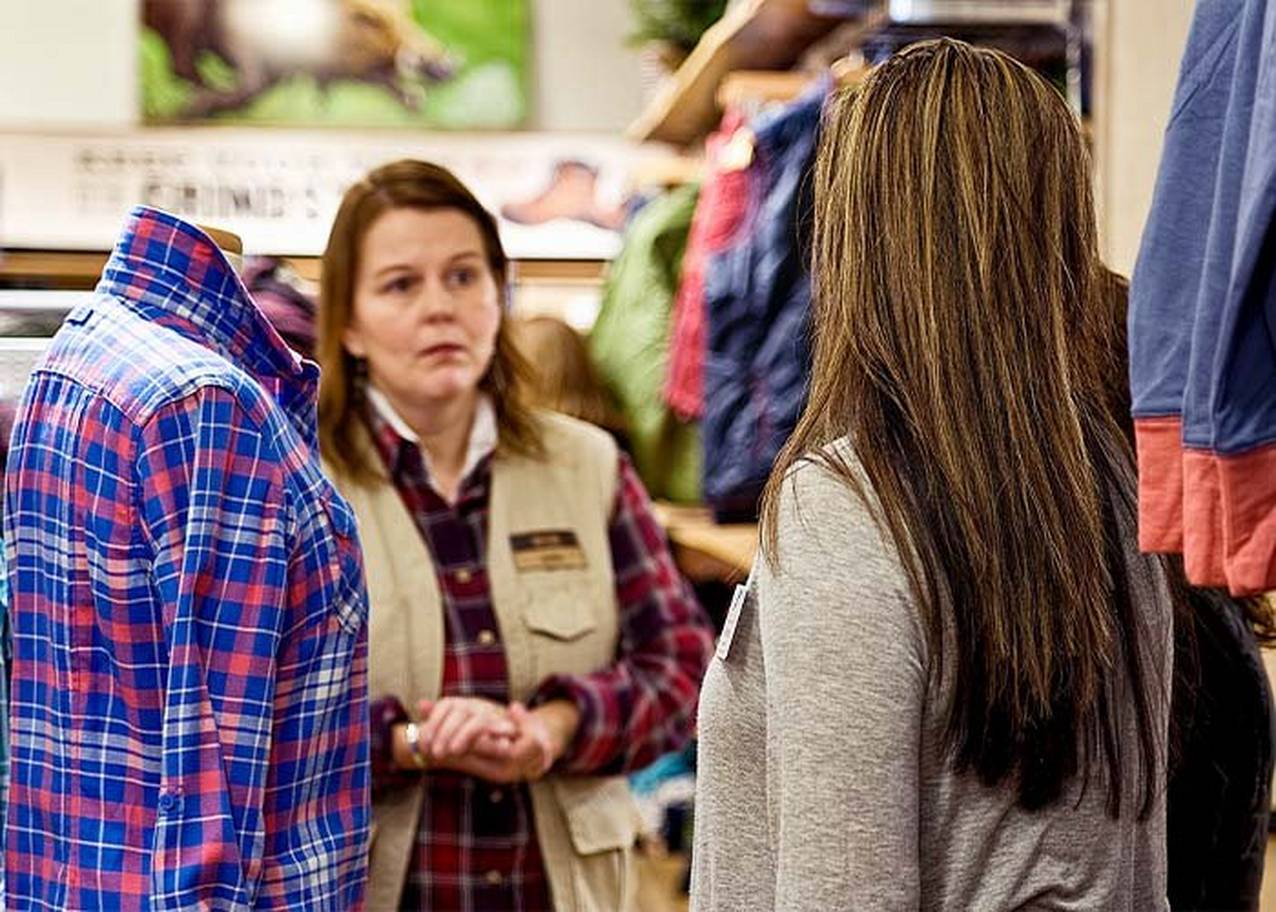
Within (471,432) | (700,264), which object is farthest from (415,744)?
(700,264)

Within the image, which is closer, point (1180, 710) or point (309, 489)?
point (309, 489)

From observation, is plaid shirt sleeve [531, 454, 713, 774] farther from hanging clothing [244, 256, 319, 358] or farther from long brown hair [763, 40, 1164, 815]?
long brown hair [763, 40, 1164, 815]

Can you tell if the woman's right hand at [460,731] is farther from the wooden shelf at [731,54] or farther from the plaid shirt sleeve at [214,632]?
the wooden shelf at [731,54]

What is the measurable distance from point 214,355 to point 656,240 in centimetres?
333

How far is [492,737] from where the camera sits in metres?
2.66

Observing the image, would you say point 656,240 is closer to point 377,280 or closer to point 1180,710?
point 377,280

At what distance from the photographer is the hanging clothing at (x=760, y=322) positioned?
12.7 ft

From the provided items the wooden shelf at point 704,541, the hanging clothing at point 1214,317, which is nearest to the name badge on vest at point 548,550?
the wooden shelf at point 704,541

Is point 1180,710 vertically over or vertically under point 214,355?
under

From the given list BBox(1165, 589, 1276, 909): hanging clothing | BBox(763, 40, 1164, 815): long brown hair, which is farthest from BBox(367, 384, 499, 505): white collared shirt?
BBox(763, 40, 1164, 815): long brown hair

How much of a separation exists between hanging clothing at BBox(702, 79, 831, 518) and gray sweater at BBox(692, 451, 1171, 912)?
1979 millimetres

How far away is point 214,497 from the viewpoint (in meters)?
1.86

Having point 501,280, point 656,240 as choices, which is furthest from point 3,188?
point 501,280

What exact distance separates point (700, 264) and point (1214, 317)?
125 inches
